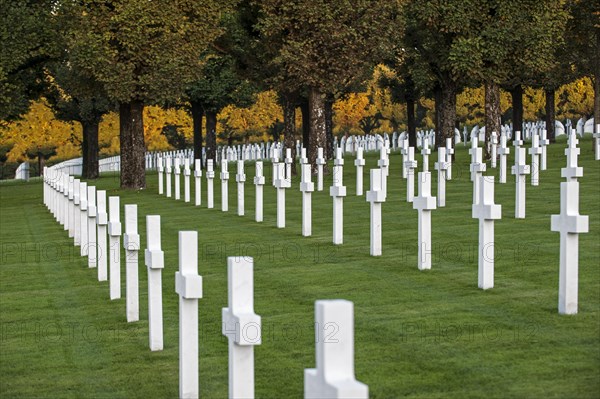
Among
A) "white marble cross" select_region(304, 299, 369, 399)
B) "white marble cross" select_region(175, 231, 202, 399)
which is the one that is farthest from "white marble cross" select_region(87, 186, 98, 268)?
"white marble cross" select_region(304, 299, 369, 399)

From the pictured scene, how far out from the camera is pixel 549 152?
4581 centimetres

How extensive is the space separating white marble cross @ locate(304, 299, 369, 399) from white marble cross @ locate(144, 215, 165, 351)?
5535mm

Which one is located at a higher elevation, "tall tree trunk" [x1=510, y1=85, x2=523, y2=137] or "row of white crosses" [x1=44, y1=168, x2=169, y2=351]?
"tall tree trunk" [x1=510, y1=85, x2=523, y2=137]

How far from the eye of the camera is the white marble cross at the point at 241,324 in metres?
7.13

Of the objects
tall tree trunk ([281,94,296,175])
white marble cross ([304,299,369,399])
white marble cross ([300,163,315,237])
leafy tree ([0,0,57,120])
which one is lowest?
white marble cross ([300,163,315,237])

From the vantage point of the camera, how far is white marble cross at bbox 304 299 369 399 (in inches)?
183

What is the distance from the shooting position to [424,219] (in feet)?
49.5

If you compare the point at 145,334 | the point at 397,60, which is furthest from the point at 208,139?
the point at 145,334

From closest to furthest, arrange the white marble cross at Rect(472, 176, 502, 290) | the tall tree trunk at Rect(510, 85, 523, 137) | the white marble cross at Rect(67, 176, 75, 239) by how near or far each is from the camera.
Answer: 1. the white marble cross at Rect(472, 176, 502, 290)
2. the white marble cross at Rect(67, 176, 75, 239)
3. the tall tree trunk at Rect(510, 85, 523, 137)

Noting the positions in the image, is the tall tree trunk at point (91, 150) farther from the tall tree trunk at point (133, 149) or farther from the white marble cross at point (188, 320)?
the white marble cross at point (188, 320)

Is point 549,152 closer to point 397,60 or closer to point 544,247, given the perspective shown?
point 397,60

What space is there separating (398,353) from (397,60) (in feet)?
148

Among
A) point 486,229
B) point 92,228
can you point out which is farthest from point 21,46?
point 486,229

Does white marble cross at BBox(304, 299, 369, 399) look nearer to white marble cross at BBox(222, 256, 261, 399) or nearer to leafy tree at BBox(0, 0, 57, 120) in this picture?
white marble cross at BBox(222, 256, 261, 399)
